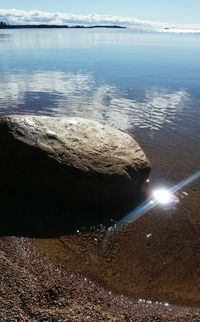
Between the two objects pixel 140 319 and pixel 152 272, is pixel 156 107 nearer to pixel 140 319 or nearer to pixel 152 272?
pixel 152 272

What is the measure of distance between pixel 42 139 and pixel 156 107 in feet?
38.8

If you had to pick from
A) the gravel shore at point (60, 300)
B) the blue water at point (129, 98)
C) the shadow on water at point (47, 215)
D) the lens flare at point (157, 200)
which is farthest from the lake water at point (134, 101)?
the shadow on water at point (47, 215)

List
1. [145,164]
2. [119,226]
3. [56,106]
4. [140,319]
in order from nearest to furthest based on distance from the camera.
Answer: [140,319] → [119,226] → [145,164] → [56,106]

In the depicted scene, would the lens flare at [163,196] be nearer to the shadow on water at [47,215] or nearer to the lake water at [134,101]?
the lake water at [134,101]

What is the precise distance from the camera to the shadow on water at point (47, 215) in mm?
8047

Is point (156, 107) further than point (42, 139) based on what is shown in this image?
Yes

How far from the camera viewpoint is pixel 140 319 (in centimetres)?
554

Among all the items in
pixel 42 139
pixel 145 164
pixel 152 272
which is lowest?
pixel 152 272

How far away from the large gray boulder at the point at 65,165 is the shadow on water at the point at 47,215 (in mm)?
94

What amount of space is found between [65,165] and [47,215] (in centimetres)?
114

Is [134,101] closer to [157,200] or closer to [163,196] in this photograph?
[163,196]

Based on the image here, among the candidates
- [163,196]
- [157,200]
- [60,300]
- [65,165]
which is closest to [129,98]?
[163,196]

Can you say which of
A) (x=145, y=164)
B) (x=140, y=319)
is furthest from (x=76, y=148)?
(x=140, y=319)

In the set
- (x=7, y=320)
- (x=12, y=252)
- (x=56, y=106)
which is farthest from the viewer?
(x=56, y=106)
